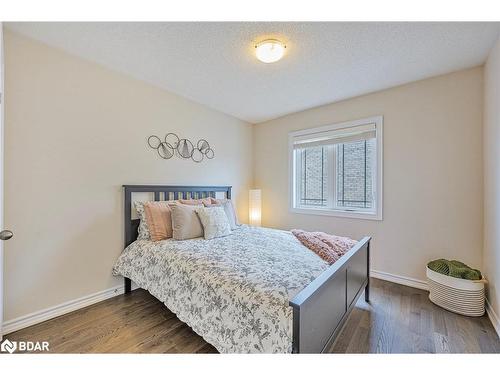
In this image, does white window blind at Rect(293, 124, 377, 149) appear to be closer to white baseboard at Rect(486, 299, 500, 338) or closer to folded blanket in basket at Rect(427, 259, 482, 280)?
folded blanket in basket at Rect(427, 259, 482, 280)

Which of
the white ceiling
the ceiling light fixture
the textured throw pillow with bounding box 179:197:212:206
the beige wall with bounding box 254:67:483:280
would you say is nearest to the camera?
the white ceiling

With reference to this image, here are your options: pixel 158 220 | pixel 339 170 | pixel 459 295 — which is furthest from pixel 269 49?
pixel 459 295

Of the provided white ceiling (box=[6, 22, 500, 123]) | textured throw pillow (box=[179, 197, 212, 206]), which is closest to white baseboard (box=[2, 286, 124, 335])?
textured throw pillow (box=[179, 197, 212, 206])

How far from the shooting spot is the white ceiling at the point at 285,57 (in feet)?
5.63

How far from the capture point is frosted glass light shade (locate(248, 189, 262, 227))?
4.00 metres

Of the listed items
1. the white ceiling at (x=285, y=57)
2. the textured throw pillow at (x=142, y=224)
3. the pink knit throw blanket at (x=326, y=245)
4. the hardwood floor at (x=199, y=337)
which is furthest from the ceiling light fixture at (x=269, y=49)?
the hardwood floor at (x=199, y=337)

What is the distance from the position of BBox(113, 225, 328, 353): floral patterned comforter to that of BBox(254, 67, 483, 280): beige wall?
141 centimetres

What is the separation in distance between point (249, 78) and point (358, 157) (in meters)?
1.86

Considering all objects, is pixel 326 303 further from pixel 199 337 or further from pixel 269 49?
pixel 269 49

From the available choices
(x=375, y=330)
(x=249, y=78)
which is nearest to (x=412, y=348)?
(x=375, y=330)

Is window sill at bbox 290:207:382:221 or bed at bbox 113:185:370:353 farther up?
window sill at bbox 290:207:382:221

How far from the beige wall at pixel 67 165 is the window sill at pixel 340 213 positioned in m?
2.16

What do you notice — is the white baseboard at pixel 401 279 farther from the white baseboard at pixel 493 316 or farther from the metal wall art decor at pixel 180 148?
the metal wall art decor at pixel 180 148
